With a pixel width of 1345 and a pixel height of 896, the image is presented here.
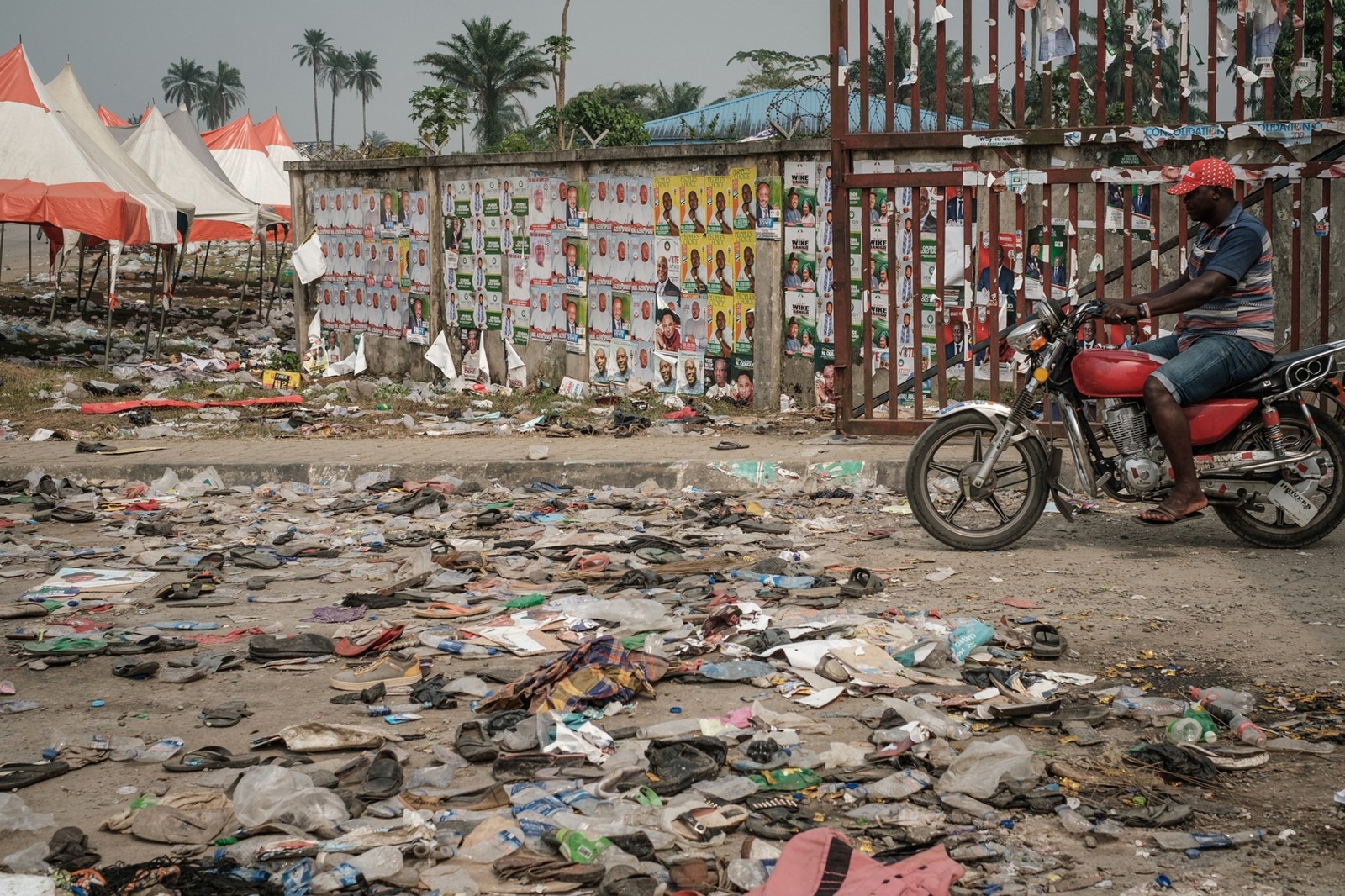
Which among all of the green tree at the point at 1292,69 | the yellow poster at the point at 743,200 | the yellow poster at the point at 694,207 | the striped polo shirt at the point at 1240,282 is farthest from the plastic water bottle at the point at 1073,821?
the yellow poster at the point at 694,207

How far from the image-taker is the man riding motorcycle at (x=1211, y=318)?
6.20 meters

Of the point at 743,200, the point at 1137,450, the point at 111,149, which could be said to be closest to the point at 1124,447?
the point at 1137,450

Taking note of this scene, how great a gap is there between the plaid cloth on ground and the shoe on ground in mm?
407

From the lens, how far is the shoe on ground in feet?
15.3

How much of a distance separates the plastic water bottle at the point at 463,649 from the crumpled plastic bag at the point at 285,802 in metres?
1.40

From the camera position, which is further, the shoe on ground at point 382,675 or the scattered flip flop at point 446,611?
the scattered flip flop at point 446,611

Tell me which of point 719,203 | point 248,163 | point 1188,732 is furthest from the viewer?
point 248,163

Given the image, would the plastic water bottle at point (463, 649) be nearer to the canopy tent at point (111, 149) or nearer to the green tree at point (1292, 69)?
the green tree at point (1292, 69)

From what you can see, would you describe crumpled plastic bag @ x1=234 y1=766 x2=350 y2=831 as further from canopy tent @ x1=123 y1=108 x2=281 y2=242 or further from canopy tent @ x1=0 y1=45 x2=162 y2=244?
canopy tent @ x1=123 y1=108 x2=281 y2=242

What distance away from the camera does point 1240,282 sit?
621 centimetres

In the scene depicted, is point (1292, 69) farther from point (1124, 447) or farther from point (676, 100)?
point (676, 100)

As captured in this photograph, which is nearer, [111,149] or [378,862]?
[378,862]

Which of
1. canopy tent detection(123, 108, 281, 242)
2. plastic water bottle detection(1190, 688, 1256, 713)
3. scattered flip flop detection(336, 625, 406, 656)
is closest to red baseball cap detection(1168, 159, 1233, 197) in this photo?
plastic water bottle detection(1190, 688, 1256, 713)

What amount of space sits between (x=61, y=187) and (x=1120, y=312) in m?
14.3
